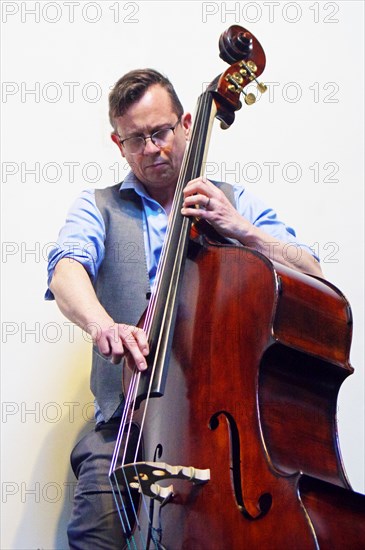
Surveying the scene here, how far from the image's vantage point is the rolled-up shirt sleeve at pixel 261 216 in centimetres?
138

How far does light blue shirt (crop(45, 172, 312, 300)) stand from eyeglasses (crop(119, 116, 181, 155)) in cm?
7

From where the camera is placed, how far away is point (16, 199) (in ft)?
5.36

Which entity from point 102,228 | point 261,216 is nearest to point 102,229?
point 102,228

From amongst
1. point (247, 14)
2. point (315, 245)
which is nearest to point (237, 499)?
point (315, 245)

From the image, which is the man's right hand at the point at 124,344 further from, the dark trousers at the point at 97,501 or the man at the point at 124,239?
the dark trousers at the point at 97,501

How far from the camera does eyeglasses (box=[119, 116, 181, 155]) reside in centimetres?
137

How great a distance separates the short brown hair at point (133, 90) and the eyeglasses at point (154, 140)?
51 mm

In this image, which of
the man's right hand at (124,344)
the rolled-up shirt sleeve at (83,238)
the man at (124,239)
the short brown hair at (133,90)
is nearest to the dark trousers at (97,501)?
the man at (124,239)

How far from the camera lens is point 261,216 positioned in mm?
1412

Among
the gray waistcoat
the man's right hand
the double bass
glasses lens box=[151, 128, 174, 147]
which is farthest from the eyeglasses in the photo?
the man's right hand

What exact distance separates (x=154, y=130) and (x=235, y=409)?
0.63 meters

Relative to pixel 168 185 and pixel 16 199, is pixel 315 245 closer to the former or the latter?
pixel 168 185

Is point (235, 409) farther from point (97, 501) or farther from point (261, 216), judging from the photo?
point (261, 216)

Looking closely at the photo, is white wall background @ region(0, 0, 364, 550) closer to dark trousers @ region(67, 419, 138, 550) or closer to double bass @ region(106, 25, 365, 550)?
dark trousers @ region(67, 419, 138, 550)
